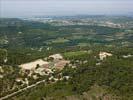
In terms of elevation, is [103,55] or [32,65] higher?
[103,55]

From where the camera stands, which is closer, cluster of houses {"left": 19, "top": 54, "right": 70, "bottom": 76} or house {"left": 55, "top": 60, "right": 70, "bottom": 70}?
cluster of houses {"left": 19, "top": 54, "right": 70, "bottom": 76}

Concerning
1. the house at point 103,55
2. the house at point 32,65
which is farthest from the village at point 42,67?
the house at point 103,55

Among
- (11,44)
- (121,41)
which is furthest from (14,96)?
(121,41)

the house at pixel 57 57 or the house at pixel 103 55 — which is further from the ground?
the house at pixel 103 55

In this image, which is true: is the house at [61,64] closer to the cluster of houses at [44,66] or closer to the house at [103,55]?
the cluster of houses at [44,66]

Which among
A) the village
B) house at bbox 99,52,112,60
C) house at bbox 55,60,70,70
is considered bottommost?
the village

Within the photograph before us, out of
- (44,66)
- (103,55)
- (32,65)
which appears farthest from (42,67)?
→ (103,55)

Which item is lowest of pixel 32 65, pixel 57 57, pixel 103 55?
pixel 32 65

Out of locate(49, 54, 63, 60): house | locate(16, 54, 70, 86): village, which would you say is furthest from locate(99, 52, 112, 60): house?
locate(49, 54, 63, 60): house

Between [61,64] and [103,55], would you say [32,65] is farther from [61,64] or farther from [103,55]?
[103,55]

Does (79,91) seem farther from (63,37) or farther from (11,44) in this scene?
(63,37)

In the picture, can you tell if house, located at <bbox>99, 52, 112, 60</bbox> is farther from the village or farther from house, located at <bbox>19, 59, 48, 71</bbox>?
house, located at <bbox>19, 59, 48, 71</bbox>
